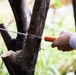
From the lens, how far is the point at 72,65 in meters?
1.63

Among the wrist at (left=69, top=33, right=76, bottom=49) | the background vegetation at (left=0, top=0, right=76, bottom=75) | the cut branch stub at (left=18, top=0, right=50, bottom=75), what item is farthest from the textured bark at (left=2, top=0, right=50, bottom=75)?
the background vegetation at (left=0, top=0, right=76, bottom=75)

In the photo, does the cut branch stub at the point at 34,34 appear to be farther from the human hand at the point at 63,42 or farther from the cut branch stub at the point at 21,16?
the cut branch stub at the point at 21,16

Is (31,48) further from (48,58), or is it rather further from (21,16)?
(48,58)

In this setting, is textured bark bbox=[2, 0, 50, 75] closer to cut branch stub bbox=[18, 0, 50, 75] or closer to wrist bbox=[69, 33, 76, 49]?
cut branch stub bbox=[18, 0, 50, 75]

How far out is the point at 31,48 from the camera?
0.86 m

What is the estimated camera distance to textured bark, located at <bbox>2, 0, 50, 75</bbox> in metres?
0.84

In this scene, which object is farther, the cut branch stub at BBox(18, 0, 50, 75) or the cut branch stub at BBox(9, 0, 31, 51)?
the cut branch stub at BBox(9, 0, 31, 51)

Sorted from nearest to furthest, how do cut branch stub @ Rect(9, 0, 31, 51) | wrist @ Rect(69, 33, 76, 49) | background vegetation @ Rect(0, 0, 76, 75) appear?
wrist @ Rect(69, 33, 76, 49)
cut branch stub @ Rect(9, 0, 31, 51)
background vegetation @ Rect(0, 0, 76, 75)

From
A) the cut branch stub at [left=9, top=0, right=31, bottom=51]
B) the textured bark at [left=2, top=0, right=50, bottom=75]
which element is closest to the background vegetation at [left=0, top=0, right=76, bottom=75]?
the cut branch stub at [left=9, top=0, right=31, bottom=51]

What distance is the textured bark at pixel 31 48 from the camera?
84cm

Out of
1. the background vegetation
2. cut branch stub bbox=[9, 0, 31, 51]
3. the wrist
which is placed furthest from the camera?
the background vegetation

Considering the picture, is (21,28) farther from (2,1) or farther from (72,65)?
(2,1)

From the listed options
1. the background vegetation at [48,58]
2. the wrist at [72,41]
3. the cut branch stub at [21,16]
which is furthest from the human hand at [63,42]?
the background vegetation at [48,58]

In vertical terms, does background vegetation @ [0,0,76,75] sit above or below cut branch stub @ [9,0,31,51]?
below
